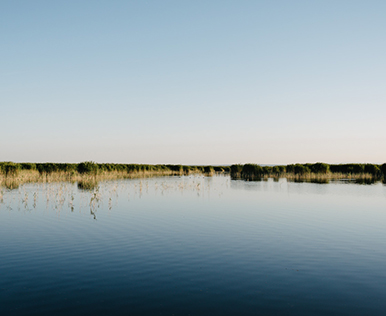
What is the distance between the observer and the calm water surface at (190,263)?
773 centimetres

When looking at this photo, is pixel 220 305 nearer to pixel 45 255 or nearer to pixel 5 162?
pixel 45 255

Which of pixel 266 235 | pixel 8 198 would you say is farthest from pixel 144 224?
pixel 8 198

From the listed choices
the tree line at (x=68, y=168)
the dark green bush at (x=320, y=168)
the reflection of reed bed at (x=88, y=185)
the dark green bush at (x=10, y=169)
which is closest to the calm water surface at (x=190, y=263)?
the reflection of reed bed at (x=88, y=185)

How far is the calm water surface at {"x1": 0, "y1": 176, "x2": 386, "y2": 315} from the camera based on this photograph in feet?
25.4

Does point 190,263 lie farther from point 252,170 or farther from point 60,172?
point 252,170

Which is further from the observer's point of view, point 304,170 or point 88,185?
point 304,170

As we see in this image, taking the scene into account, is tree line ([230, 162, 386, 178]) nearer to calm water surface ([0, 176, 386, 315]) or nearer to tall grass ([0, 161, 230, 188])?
tall grass ([0, 161, 230, 188])

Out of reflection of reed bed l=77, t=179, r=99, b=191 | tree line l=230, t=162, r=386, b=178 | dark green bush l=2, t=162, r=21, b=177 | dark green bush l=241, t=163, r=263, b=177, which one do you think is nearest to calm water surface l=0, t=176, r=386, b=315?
reflection of reed bed l=77, t=179, r=99, b=191

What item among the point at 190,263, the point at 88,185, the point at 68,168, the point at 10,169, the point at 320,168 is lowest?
the point at 190,263

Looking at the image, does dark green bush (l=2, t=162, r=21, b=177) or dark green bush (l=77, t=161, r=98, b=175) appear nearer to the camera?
dark green bush (l=2, t=162, r=21, b=177)

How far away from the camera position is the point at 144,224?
17219mm

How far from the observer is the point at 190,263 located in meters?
10.8

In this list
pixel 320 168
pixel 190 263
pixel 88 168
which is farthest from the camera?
pixel 320 168

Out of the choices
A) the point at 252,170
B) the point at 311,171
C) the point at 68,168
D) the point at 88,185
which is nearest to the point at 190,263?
the point at 88,185
